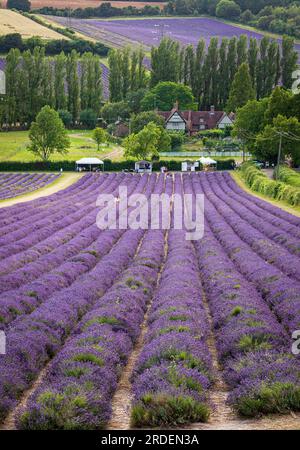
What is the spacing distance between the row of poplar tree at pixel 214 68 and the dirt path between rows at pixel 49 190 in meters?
55.2

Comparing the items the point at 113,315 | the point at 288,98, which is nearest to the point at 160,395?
the point at 113,315

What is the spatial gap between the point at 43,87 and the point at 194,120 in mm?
29245

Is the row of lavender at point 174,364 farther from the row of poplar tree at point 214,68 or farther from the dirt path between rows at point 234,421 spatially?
the row of poplar tree at point 214,68

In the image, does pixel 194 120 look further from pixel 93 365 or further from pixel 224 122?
pixel 93 365

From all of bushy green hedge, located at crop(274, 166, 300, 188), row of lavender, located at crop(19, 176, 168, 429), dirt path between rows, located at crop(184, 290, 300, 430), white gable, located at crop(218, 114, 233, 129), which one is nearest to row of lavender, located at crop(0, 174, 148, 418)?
row of lavender, located at crop(19, 176, 168, 429)

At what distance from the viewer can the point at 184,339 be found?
11.5 meters

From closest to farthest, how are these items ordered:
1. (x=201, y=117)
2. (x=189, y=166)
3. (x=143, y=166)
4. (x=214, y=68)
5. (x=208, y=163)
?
(x=208, y=163)
(x=143, y=166)
(x=189, y=166)
(x=201, y=117)
(x=214, y=68)

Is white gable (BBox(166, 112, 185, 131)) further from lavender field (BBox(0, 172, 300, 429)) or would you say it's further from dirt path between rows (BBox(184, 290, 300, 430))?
dirt path between rows (BBox(184, 290, 300, 430))

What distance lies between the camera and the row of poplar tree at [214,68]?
402ft

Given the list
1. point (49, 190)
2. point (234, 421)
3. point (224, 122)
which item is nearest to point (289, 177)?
point (49, 190)

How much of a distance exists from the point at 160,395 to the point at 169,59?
12466 cm

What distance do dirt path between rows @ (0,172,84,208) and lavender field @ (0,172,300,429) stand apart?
19441 mm

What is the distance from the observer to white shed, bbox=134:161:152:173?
79.3m

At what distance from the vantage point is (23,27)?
180m
